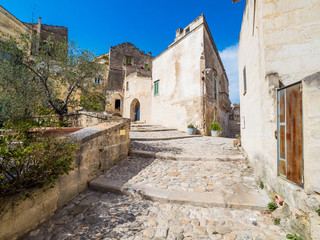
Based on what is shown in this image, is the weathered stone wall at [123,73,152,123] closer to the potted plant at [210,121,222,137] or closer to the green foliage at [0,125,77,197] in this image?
the potted plant at [210,121,222,137]

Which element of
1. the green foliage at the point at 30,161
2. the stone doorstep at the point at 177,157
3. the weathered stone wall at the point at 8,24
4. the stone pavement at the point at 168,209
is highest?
the weathered stone wall at the point at 8,24

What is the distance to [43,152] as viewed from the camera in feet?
6.55

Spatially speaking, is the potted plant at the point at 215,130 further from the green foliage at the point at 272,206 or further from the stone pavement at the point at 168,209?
the green foliage at the point at 272,206

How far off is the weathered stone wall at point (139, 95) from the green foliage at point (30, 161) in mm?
13996

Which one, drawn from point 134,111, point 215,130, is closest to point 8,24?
point 134,111

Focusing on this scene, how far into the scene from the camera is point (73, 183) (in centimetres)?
264

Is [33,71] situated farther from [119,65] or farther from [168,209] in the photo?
[119,65]

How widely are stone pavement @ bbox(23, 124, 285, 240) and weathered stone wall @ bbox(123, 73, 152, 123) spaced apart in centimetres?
1310

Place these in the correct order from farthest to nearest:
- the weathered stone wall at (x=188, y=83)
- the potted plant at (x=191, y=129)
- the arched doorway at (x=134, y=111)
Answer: the arched doorway at (x=134, y=111), the weathered stone wall at (x=188, y=83), the potted plant at (x=191, y=129)

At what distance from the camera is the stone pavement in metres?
1.83

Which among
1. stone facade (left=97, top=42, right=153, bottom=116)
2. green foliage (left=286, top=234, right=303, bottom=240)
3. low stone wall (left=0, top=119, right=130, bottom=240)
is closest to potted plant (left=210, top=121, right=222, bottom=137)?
low stone wall (left=0, top=119, right=130, bottom=240)

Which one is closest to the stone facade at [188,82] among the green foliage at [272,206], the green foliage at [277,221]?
the green foliage at [272,206]

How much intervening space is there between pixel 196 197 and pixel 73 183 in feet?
7.11

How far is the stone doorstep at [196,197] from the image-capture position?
7.41 ft
